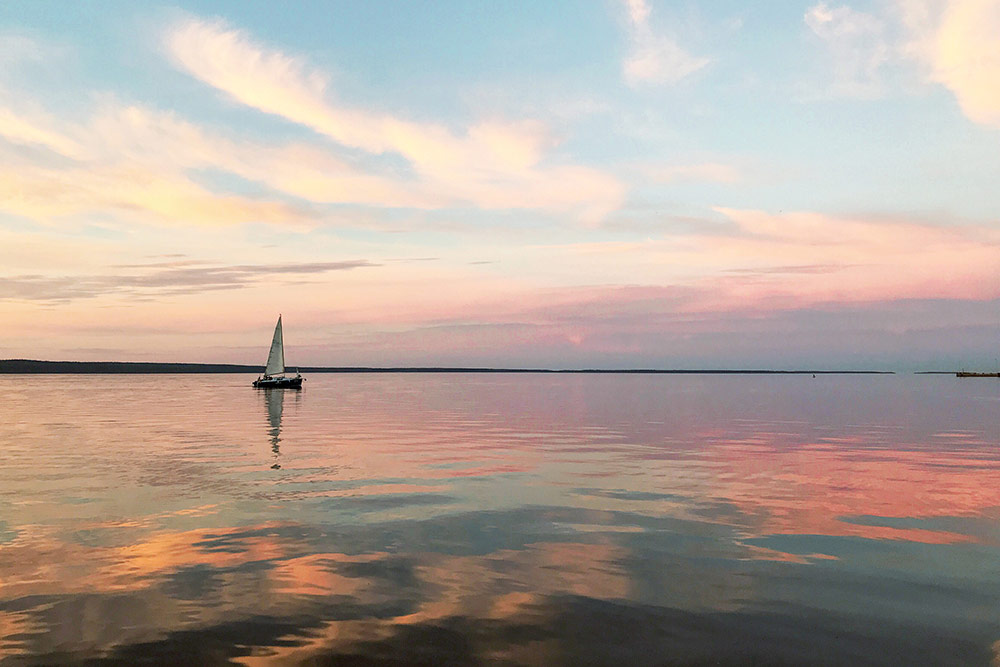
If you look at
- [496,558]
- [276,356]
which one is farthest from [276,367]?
[496,558]

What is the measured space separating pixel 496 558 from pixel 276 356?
130 metres

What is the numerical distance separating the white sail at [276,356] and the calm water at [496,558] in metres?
101

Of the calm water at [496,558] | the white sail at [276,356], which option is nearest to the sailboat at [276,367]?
the white sail at [276,356]

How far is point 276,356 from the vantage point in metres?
138

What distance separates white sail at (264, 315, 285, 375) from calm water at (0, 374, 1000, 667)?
101458 millimetres

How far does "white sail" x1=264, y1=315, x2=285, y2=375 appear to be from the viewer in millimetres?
135875

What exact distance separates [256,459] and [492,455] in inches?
471

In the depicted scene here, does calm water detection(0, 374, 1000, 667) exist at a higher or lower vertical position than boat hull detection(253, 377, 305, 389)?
lower

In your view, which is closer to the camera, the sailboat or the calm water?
the calm water

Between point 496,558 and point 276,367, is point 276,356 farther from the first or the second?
point 496,558

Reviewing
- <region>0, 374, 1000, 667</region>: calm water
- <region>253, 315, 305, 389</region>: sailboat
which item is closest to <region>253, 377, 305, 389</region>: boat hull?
<region>253, 315, 305, 389</region>: sailboat

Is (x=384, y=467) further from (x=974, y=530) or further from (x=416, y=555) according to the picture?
(x=974, y=530)

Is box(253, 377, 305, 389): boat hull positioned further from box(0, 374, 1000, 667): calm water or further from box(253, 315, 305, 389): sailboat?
box(0, 374, 1000, 667): calm water

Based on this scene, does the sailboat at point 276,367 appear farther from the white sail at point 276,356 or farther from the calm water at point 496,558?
the calm water at point 496,558
